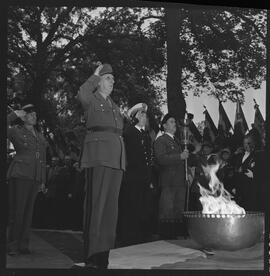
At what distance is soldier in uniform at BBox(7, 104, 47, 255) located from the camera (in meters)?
5.54

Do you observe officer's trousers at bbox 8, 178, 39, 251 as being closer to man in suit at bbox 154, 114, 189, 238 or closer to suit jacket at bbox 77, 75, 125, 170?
suit jacket at bbox 77, 75, 125, 170

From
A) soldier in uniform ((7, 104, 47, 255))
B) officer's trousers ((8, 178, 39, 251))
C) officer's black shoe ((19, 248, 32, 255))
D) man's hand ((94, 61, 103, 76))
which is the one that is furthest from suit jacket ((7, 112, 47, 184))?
man's hand ((94, 61, 103, 76))

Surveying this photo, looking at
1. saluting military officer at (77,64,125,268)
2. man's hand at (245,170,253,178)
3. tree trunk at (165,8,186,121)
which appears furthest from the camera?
man's hand at (245,170,253,178)

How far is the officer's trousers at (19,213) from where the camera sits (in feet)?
18.1

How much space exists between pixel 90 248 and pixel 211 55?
2158mm

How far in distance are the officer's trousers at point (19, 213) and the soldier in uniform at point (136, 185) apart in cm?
84

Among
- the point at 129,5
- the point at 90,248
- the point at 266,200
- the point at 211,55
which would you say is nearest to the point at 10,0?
the point at 129,5

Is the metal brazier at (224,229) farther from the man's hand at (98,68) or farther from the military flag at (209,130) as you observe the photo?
the man's hand at (98,68)

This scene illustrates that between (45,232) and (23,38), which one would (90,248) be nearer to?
(45,232)

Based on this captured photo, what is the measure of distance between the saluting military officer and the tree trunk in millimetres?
529

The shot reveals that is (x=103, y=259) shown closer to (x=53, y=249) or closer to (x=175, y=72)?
(x=53, y=249)

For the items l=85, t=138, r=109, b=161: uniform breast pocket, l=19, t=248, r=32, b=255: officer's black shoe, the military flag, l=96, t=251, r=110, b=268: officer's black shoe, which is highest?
the military flag

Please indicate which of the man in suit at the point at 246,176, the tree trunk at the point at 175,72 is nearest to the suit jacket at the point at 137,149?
the tree trunk at the point at 175,72

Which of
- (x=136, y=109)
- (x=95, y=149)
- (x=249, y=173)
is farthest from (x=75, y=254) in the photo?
(x=249, y=173)
